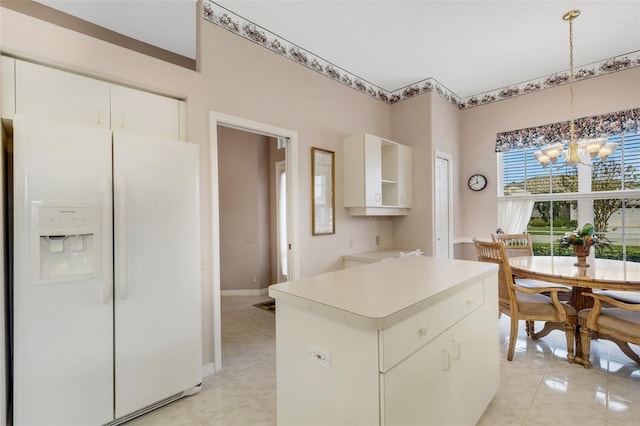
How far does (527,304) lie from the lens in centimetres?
259

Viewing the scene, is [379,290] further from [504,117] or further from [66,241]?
[504,117]

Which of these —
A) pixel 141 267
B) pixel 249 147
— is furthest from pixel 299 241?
pixel 249 147

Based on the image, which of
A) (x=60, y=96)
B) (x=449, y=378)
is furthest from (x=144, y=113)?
(x=449, y=378)


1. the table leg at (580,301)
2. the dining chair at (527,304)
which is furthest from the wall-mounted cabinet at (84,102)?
the table leg at (580,301)

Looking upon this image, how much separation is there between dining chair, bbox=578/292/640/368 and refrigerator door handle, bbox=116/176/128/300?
130 inches

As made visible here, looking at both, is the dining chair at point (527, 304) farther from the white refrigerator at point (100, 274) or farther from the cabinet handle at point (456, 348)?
the white refrigerator at point (100, 274)

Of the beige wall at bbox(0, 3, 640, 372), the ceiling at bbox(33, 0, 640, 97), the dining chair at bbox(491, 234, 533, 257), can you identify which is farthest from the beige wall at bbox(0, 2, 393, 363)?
the dining chair at bbox(491, 234, 533, 257)

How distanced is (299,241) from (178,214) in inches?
54.7

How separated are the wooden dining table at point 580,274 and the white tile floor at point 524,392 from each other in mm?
618

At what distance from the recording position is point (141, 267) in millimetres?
1906

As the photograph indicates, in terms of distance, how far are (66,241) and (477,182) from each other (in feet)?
15.7

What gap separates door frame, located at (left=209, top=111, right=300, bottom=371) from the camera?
2512 mm

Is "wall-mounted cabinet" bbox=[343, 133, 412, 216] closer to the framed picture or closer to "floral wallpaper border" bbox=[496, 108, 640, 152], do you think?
the framed picture

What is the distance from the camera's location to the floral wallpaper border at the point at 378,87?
268cm
